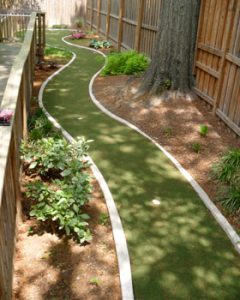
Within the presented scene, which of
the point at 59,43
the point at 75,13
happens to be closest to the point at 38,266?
the point at 59,43

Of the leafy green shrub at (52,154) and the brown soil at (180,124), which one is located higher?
the leafy green shrub at (52,154)

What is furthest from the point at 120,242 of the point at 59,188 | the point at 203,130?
the point at 203,130

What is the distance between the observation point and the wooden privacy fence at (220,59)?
7.15 metres

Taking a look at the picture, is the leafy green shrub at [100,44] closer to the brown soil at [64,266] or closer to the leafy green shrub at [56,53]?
the leafy green shrub at [56,53]

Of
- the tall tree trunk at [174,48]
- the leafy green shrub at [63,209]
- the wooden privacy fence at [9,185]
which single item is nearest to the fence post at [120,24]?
the tall tree trunk at [174,48]

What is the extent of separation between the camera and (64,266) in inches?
171

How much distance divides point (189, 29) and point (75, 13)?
20.3 meters

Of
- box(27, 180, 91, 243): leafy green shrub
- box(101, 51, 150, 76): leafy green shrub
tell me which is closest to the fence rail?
box(101, 51, 150, 76): leafy green shrub

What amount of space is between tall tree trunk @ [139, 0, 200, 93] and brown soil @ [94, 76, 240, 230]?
400mm

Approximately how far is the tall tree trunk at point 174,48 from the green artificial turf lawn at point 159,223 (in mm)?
1665

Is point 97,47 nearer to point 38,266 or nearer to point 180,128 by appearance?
point 180,128

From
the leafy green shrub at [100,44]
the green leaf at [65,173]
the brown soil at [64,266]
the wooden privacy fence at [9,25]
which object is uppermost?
the wooden privacy fence at [9,25]

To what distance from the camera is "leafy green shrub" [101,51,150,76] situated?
11.4 m

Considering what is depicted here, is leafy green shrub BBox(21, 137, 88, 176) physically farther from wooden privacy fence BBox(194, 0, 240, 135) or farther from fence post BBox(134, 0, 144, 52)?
fence post BBox(134, 0, 144, 52)
